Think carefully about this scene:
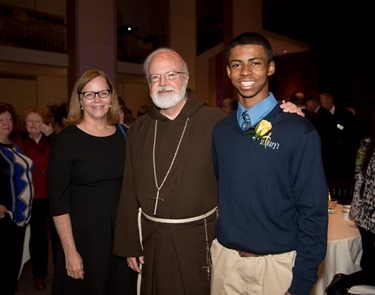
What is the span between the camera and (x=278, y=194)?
158 centimetres

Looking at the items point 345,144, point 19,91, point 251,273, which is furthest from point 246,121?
point 19,91

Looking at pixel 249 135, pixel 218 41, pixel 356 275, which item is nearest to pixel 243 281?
pixel 249 135

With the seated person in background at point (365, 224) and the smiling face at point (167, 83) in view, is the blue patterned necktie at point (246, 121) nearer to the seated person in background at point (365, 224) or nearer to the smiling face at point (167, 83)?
the smiling face at point (167, 83)

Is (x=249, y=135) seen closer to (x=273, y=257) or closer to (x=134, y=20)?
(x=273, y=257)

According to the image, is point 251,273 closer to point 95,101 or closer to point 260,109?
point 260,109

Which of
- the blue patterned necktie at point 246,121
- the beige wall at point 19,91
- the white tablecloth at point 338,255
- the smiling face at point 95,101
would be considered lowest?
the white tablecloth at point 338,255

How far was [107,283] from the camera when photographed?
2336 mm

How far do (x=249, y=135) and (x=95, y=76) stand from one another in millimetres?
1143

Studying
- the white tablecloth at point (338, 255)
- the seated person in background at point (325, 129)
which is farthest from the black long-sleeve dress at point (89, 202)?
the seated person in background at point (325, 129)

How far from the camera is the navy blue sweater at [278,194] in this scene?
4.96 feet

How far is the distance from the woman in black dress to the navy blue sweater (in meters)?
0.85

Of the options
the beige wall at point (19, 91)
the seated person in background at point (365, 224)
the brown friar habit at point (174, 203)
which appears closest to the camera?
the brown friar habit at point (174, 203)

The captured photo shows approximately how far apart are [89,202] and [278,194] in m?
1.17

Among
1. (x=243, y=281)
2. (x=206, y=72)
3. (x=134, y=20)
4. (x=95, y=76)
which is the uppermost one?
(x=134, y=20)
